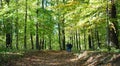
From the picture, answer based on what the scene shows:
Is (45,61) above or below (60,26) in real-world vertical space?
below

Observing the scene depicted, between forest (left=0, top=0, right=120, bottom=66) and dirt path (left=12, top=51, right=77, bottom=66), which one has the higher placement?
forest (left=0, top=0, right=120, bottom=66)

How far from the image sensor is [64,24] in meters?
42.4

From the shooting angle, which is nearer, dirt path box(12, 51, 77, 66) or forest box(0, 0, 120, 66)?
dirt path box(12, 51, 77, 66)

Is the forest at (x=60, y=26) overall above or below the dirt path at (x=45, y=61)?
above

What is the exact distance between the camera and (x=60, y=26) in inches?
1790

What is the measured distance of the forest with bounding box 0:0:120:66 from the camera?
17.9 m

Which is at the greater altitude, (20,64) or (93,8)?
(93,8)

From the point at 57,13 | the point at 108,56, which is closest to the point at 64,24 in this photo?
the point at 57,13

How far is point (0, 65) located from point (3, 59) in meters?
1.64

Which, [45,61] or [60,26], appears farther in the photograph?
[60,26]

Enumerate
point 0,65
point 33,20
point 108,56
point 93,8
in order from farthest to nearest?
point 33,20 < point 93,8 < point 0,65 < point 108,56

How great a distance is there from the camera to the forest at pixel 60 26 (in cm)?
1791

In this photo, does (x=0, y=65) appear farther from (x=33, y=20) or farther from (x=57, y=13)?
(x=57, y=13)

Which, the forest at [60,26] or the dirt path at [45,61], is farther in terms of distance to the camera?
the forest at [60,26]
